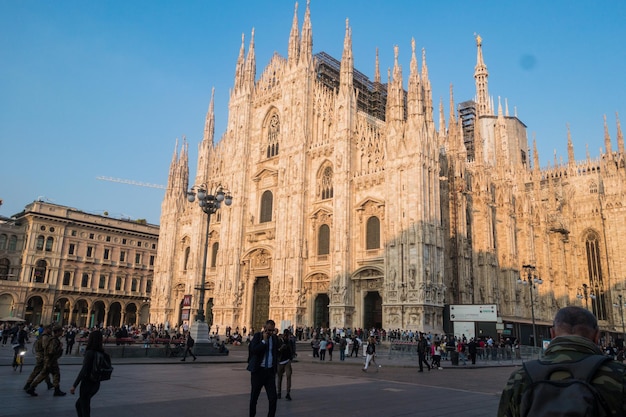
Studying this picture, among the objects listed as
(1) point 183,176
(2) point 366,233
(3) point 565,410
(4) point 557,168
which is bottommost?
(3) point 565,410

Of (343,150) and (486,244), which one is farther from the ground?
(343,150)

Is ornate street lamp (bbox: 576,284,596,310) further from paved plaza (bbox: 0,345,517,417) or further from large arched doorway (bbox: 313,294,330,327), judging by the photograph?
paved plaza (bbox: 0,345,517,417)

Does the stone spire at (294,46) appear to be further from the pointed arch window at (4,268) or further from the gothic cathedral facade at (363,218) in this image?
the pointed arch window at (4,268)

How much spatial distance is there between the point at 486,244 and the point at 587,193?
83.4 feet

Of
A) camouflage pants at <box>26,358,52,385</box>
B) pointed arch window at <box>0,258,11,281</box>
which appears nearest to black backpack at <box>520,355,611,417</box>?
camouflage pants at <box>26,358,52,385</box>

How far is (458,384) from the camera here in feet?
48.6

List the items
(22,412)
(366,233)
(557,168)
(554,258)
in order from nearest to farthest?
(22,412) < (366,233) < (554,258) < (557,168)

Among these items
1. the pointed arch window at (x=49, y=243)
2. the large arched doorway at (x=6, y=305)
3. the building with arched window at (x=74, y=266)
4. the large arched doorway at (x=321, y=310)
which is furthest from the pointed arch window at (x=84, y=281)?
the large arched doorway at (x=321, y=310)

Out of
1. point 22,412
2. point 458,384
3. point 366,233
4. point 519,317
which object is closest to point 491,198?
point 519,317

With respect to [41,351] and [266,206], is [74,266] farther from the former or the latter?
[41,351]

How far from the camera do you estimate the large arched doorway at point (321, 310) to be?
39312 mm

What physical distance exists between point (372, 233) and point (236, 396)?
1071 inches

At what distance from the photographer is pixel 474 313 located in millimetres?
30766

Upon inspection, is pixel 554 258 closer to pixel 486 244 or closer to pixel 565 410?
pixel 486 244
